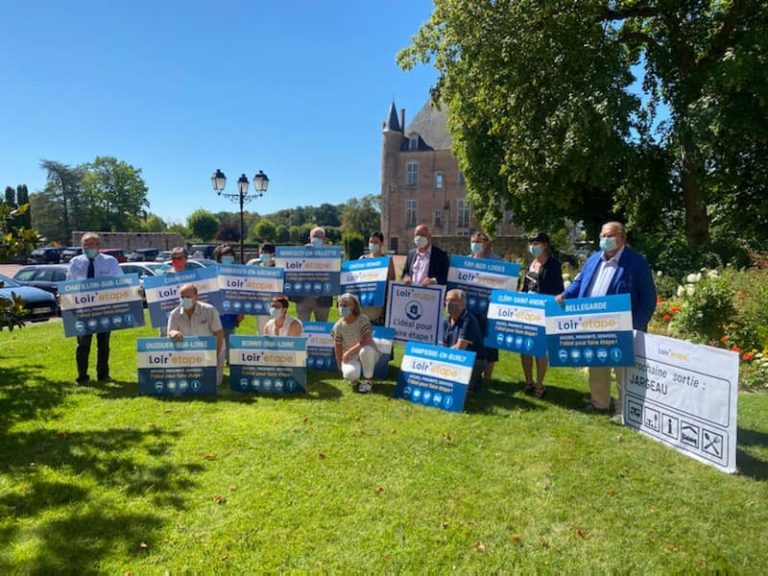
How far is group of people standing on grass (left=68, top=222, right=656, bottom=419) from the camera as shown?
5770 mm

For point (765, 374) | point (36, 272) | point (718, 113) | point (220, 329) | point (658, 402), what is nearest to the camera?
point (658, 402)

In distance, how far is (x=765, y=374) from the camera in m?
7.77

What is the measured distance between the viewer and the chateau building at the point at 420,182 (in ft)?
194

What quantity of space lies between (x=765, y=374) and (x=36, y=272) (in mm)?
21341

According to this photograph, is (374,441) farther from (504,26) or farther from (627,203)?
(627,203)

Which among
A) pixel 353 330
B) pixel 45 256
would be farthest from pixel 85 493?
pixel 45 256

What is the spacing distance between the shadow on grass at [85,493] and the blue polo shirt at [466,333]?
143 inches

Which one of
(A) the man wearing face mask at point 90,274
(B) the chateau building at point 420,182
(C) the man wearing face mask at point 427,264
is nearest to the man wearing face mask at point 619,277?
(C) the man wearing face mask at point 427,264

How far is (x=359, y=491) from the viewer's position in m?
4.25

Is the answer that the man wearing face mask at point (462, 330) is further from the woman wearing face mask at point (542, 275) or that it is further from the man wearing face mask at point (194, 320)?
the man wearing face mask at point (194, 320)

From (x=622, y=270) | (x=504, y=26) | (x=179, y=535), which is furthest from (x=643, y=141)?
(x=179, y=535)

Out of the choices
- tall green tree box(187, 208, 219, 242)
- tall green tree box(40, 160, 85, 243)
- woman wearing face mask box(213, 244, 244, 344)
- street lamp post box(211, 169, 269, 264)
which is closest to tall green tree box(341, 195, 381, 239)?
tall green tree box(187, 208, 219, 242)

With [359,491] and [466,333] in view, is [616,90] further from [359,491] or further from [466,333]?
[359,491]

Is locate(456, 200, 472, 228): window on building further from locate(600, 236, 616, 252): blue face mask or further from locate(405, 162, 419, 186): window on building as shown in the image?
locate(600, 236, 616, 252): blue face mask
